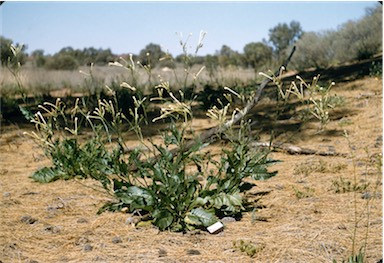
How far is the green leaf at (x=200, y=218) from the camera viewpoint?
2.72m

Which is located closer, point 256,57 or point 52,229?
point 52,229

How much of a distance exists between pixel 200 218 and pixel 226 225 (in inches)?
9.0

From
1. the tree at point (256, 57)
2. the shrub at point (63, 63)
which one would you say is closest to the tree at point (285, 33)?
the tree at point (256, 57)

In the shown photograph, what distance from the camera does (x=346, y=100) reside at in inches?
290

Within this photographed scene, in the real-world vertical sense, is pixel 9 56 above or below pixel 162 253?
above

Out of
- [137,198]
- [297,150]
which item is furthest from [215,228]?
[297,150]

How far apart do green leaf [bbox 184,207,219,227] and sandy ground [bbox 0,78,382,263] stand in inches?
2.8

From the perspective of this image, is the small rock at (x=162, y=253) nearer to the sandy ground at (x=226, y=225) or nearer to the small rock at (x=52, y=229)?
the sandy ground at (x=226, y=225)

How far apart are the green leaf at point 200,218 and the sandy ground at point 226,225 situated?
0.07 metres

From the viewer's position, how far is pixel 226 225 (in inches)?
114

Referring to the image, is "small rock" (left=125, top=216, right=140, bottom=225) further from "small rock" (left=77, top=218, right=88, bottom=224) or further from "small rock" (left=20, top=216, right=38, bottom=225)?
"small rock" (left=20, top=216, right=38, bottom=225)

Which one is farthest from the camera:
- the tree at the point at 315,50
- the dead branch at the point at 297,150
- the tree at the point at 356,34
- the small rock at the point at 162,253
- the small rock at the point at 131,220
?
the tree at the point at 315,50

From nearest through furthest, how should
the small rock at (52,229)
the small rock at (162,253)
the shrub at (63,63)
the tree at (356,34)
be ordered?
the small rock at (162,253), the small rock at (52,229), the tree at (356,34), the shrub at (63,63)

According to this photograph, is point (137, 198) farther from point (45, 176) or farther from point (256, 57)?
point (256, 57)
